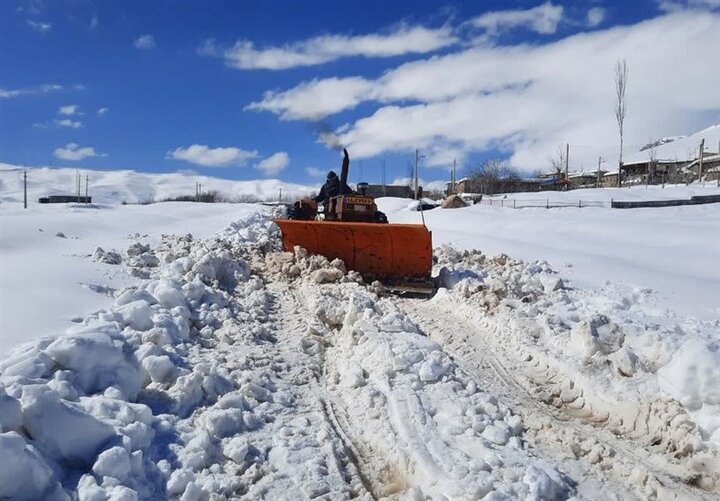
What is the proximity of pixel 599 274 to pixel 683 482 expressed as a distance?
6.02 meters

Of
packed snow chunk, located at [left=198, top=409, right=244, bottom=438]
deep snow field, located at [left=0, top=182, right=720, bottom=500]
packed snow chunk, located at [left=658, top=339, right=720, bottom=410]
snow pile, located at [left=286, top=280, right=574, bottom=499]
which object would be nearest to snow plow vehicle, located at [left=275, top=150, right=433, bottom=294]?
deep snow field, located at [left=0, top=182, right=720, bottom=500]

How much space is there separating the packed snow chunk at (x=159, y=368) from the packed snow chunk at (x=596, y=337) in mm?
3361

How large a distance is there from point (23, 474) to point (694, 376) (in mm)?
3807

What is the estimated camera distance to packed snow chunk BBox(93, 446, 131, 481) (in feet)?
8.87

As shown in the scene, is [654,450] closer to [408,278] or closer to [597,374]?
[597,374]

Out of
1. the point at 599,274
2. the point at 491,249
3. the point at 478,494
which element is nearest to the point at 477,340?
the point at 478,494

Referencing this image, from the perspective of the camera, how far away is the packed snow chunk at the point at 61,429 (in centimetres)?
276

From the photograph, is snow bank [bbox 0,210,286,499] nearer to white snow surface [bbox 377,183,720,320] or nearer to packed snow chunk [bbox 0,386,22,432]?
packed snow chunk [bbox 0,386,22,432]

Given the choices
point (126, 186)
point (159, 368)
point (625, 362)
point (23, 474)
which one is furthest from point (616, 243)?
point (126, 186)

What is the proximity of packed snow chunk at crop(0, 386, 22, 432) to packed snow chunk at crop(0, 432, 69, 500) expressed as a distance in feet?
0.70

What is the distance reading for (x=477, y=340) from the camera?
19.0ft

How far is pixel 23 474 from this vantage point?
Result: 2406 mm

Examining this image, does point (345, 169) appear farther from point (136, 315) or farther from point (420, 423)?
point (420, 423)

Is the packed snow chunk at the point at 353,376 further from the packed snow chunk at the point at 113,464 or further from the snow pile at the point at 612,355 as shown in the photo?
the packed snow chunk at the point at 113,464
